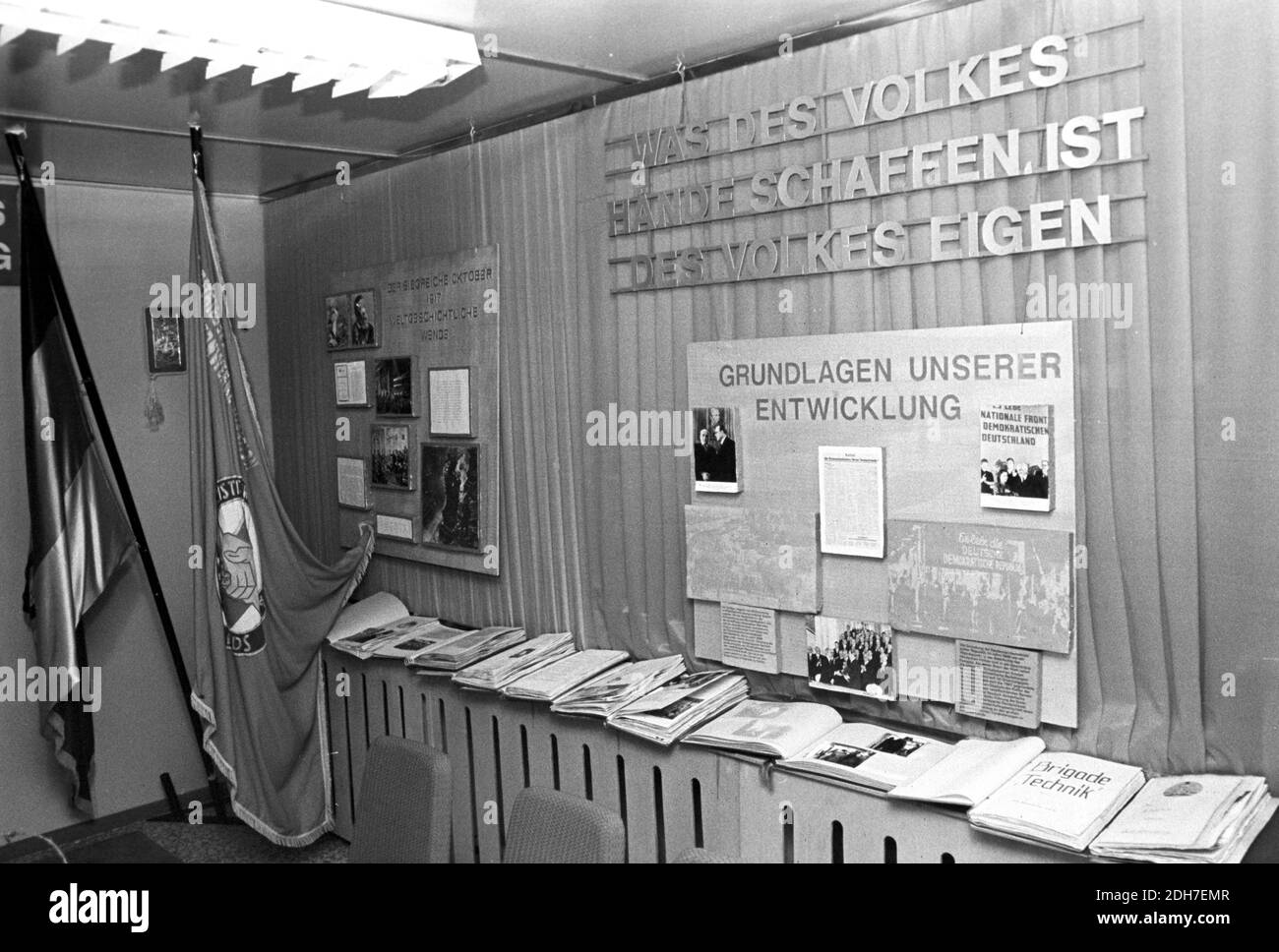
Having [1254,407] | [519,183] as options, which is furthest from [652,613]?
[1254,407]

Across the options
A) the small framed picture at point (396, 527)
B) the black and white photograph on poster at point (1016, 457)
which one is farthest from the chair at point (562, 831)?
the small framed picture at point (396, 527)

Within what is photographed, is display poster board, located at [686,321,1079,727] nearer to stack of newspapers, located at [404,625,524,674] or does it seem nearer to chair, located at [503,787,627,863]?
stack of newspapers, located at [404,625,524,674]

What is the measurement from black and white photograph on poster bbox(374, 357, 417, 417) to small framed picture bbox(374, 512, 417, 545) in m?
0.39

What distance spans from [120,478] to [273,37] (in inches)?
77.0

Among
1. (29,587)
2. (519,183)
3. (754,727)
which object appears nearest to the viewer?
(754,727)

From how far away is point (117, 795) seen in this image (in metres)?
4.46

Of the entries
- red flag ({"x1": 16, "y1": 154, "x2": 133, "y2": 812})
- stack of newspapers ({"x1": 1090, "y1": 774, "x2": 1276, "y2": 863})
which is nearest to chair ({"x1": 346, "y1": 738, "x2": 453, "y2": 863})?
stack of newspapers ({"x1": 1090, "y1": 774, "x2": 1276, "y2": 863})

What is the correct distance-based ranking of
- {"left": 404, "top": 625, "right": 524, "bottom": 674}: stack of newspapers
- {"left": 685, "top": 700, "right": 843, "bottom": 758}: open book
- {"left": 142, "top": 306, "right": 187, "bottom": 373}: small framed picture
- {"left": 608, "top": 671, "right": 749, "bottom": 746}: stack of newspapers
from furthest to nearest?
{"left": 142, "top": 306, "right": 187, "bottom": 373}: small framed picture → {"left": 404, "top": 625, "right": 524, "bottom": 674}: stack of newspapers → {"left": 608, "top": 671, "right": 749, "bottom": 746}: stack of newspapers → {"left": 685, "top": 700, "right": 843, "bottom": 758}: open book

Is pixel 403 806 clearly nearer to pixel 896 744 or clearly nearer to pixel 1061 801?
pixel 896 744

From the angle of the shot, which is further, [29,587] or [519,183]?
[29,587]

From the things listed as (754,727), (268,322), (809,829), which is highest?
(268,322)

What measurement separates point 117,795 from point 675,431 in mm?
2864

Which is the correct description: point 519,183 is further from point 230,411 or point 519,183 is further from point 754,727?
point 754,727

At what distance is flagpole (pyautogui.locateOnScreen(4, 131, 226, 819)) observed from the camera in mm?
3700
